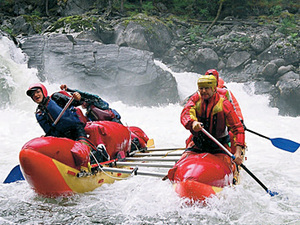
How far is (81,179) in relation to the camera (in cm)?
399

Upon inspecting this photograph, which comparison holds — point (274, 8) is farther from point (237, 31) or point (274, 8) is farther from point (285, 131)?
point (285, 131)

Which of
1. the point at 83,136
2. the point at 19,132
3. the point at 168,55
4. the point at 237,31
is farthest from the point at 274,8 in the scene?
the point at 83,136

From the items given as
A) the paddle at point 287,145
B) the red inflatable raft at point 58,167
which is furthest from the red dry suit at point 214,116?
the red inflatable raft at point 58,167

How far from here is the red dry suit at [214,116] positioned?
11.6 feet

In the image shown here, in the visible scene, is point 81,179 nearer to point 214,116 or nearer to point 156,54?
point 214,116

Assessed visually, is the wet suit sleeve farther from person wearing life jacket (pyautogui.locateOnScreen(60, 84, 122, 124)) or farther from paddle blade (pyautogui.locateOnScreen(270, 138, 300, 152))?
person wearing life jacket (pyautogui.locateOnScreen(60, 84, 122, 124))

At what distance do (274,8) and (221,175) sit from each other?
23574 millimetres

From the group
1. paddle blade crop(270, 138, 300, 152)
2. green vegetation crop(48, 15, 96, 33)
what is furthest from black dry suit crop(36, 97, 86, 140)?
green vegetation crop(48, 15, 96, 33)

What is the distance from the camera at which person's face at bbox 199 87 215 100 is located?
3.49 m

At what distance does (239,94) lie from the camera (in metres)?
18.0

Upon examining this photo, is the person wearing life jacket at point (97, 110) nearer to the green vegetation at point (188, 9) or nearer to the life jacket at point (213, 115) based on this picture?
the life jacket at point (213, 115)

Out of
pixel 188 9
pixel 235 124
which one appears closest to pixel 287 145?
pixel 235 124

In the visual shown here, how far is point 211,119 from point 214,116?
2.0 inches

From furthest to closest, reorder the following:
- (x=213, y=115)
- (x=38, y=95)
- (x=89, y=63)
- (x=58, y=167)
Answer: (x=89, y=63)
(x=38, y=95)
(x=58, y=167)
(x=213, y=115)
